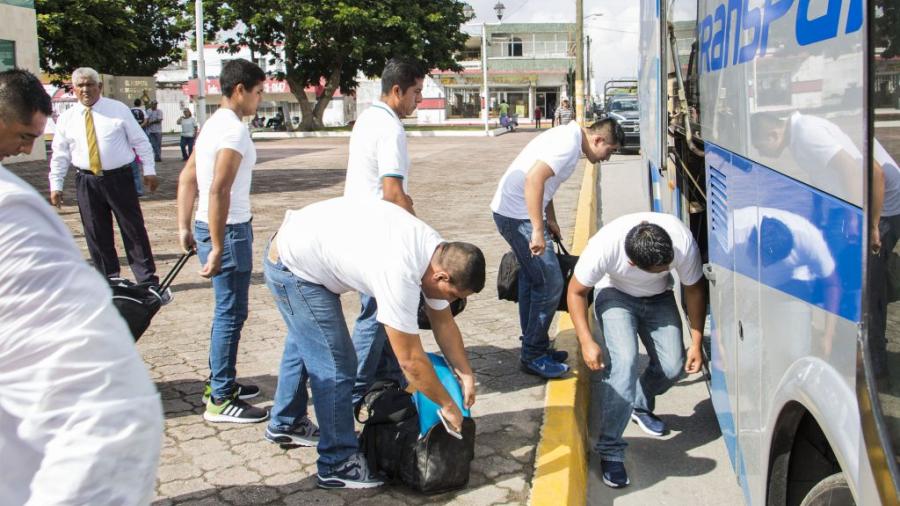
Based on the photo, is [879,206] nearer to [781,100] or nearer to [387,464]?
[781,100]

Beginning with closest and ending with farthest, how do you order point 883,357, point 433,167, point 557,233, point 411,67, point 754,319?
point 883,357, point 754,319, point 411,67, point 557,233, point 433,167

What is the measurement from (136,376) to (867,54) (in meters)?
1.61

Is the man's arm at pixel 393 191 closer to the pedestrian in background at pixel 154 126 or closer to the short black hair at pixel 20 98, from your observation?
the short black hair at pixel 20 98

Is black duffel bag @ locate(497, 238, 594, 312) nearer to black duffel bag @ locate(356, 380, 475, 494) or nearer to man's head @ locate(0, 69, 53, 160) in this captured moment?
black duffel bag @ locate(356, 380, 475, 494)

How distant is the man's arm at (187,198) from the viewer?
4469 mm

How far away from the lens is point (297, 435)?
4086mm

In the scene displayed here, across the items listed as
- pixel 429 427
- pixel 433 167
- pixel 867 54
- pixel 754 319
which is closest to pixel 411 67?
pixel 429 427

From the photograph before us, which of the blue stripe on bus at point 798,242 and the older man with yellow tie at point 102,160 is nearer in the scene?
the blue stripe on bus at point 798,242

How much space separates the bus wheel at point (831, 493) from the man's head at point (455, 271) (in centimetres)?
125

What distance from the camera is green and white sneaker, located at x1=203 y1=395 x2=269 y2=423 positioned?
Result: 4.33 m

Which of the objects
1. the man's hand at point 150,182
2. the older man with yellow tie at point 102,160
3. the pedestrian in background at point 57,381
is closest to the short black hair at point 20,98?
the pedestrian in background at point 57,381

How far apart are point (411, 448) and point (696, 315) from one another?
1.55 metres

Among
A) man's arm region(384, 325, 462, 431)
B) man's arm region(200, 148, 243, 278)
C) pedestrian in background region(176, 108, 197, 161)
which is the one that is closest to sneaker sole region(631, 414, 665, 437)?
man's arm region(384, 325, 462, 431)

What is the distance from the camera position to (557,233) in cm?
556
